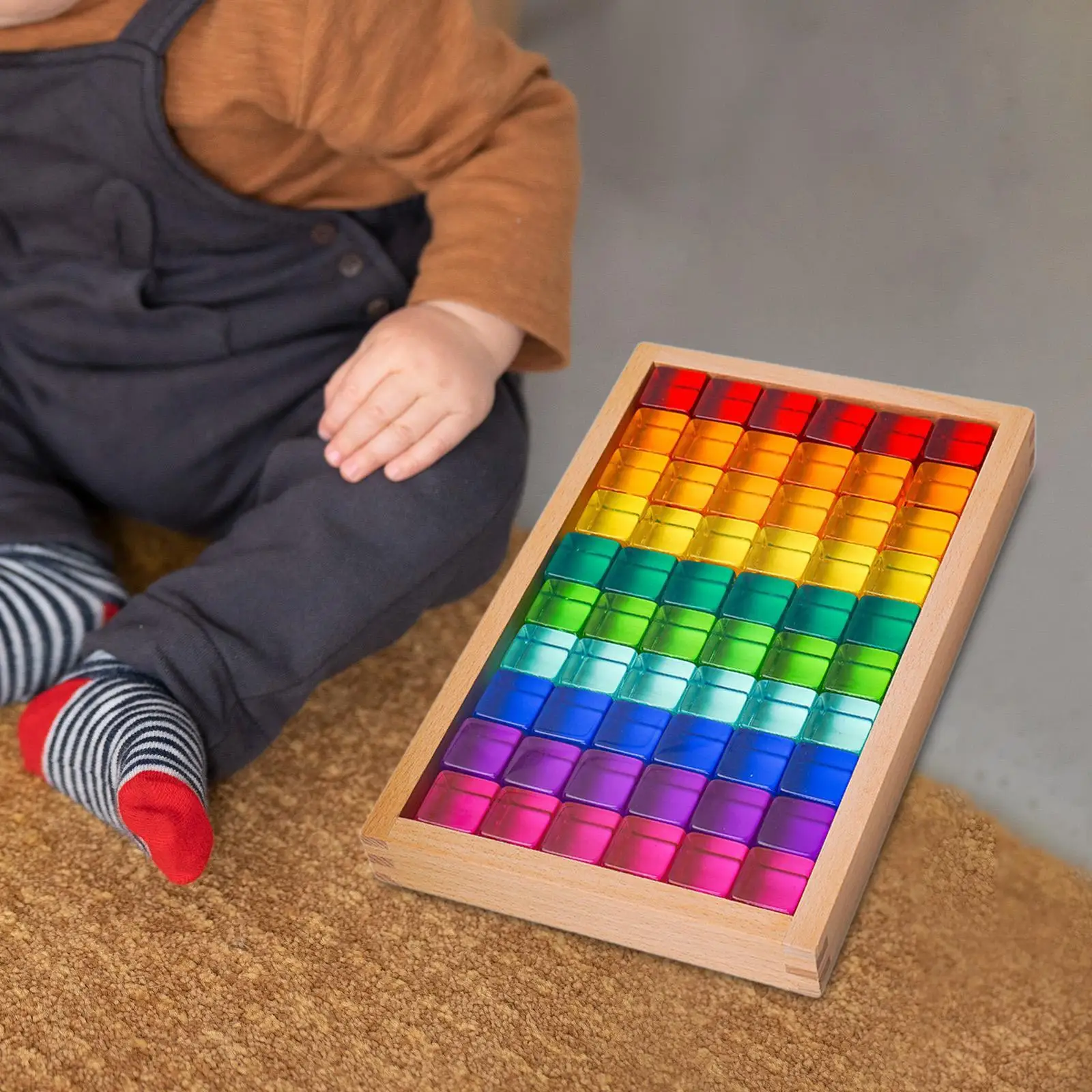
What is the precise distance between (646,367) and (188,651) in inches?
11.7

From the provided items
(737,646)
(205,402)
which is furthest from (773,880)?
(205,402)

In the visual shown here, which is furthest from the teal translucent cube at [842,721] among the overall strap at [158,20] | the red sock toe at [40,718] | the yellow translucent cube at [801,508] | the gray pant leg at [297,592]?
the overall strap at [158,20]

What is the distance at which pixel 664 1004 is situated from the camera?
681 mm

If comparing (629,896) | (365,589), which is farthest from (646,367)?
(629,896)

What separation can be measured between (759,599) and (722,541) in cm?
4

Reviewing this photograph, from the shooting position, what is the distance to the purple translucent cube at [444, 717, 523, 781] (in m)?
0.71

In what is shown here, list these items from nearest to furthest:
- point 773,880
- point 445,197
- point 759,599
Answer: point 773,880 < point 759,599 < point 445,197

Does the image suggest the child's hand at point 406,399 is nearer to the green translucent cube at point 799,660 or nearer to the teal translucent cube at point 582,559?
the teal translucent cube at point 582,559

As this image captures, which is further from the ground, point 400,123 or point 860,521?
point 400,123

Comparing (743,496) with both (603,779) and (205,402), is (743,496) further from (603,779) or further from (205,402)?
(205,402)

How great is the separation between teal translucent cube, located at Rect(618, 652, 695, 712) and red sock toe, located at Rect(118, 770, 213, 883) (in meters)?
0.21

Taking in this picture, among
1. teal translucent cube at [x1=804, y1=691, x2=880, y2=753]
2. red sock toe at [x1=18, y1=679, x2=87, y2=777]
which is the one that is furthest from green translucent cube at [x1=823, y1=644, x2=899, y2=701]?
red sock toe at [x1=18, y1=679, x2=87, y2=777]

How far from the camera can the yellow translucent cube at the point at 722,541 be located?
0.77 meters

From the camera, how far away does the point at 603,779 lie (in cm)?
69
